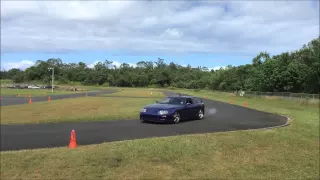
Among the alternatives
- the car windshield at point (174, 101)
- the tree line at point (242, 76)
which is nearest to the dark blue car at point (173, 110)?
the car windshield at point (174, 101)

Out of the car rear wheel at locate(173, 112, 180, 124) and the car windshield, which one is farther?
the car windshield

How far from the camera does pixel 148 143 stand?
10.1 metres

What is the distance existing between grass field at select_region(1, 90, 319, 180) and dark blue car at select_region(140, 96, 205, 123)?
19.1 feet

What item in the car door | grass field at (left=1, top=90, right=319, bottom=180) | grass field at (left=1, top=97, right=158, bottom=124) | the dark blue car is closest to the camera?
grass field at (left=1, top=90, right=319, bottom=180)

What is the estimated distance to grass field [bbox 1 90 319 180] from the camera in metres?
7.61

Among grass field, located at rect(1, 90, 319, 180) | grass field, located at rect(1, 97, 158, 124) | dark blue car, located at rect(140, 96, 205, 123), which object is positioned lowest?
grass field, located at rect(1, 97, 158, 124)

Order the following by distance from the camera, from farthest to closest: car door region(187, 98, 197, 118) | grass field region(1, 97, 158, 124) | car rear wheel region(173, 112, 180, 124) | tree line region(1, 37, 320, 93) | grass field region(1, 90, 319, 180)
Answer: tree line region(1, 37, 320, 93) → grass field region(1, 97, 158, 124) → car door region(187, 98, 197, 118) → car rear wheel region(173, 112, 180, 124) → grass field region(1, 90, 319, 180)

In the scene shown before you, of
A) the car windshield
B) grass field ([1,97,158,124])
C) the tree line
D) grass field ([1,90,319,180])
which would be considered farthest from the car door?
the tree line

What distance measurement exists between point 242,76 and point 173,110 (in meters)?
76.4

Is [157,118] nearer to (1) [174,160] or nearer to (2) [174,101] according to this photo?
(2) [174,101]

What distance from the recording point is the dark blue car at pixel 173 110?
16750mm

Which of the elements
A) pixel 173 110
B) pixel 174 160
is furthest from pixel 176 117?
pixel 174 160

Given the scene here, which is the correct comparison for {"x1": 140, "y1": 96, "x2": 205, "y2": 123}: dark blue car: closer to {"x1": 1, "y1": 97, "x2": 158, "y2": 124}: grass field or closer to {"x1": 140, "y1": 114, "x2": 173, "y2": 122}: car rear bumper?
{"x1": 140, "y1": 114, "x2": 173, "y2": 122}: car rear bumper

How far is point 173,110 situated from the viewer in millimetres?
17031
